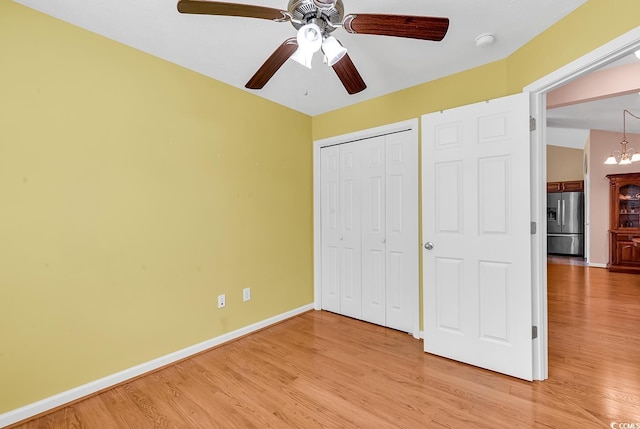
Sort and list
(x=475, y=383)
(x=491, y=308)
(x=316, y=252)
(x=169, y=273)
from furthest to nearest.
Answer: (x=316, y=252), (x=169, y=273), (x=491, y=308), (x=475, y=383)

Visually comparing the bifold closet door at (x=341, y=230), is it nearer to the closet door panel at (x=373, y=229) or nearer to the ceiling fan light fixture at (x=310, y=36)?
the closet door panel at (x=373, y=229)

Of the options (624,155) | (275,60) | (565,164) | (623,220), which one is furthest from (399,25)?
(565,164)

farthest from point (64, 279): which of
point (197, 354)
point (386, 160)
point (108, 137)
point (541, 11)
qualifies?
point (541, 11)

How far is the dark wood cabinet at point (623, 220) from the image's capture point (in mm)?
5703

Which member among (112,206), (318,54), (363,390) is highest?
(318,54)

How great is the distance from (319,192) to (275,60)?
2.12 metres

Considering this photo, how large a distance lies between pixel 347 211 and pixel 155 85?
88.0 inches

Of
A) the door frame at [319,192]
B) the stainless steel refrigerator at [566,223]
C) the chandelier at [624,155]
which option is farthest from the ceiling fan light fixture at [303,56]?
the stainless steel refrigerator at [566,223]

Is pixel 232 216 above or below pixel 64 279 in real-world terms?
above

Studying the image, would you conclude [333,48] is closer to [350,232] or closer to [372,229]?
[372,229]

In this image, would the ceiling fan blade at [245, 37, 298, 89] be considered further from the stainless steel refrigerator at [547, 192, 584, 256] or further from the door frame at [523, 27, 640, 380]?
the stainless steel refrigerator at [547, 192, 584, 256]

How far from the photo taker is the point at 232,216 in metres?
2.87

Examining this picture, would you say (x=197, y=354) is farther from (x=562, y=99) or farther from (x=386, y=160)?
(x=562, y=99)

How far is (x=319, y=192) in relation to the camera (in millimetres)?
3703
